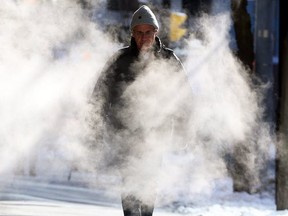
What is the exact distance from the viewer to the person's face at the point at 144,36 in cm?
463

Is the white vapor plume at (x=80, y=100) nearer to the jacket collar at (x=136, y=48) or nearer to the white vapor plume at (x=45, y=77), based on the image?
the white vapor plume at (x=45, y=77)

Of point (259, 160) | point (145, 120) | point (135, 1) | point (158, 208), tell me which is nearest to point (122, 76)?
point (145, 120)

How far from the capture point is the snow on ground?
6512 millimetres

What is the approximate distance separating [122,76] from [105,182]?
5399mm

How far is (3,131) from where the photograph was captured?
10484 mm

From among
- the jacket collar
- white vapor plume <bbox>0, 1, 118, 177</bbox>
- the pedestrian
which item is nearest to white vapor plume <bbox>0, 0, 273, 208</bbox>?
white vapor plume <bbox>0, 1, 118, 177</bbox>

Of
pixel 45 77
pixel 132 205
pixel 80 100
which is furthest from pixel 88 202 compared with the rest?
pixel 80 100

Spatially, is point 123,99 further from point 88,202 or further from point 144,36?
point 88,202

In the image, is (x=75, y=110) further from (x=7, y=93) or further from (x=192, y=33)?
(x=192, y=33)

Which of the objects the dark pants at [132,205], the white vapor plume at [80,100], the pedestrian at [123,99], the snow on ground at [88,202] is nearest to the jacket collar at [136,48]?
the pedestrian at [123,99]

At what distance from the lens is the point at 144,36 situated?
4641 mm

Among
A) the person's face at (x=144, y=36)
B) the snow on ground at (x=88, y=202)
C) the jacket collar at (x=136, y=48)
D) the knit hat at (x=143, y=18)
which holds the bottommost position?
the snow on ground at (x=88, y=202)

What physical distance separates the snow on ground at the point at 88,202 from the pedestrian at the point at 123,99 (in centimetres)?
173

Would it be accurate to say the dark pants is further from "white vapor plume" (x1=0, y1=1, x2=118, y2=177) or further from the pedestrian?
"white vapor plume" (x1=0, y1=1, x2=118, y2=177)
